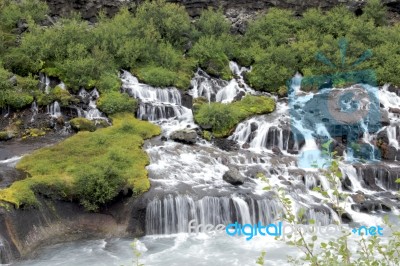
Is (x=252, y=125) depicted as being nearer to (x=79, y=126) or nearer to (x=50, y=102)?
(x=79, y=126)

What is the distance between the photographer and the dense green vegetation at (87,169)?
54.1 feet

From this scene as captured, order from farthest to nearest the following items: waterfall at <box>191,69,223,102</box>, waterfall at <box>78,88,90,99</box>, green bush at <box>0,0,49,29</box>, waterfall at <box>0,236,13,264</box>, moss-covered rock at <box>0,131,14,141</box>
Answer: green bush at <box>0,0,49,29</box> < waterfall at <box>191,69,223,102</box> < waterfall at <box>78,88,90,99</box> < moss-covered rock at <box>0,131,14,141</box> < waterfall at <box>0,236,13,264</box>

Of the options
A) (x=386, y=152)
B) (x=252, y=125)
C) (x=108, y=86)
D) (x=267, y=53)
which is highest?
(x=267, y=53)

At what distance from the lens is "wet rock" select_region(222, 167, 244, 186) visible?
18641 millimetres

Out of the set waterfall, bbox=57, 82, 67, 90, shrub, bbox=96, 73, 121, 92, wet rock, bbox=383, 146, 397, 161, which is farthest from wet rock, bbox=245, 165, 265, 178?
waterfall, bbox=57, 82, 67, 90

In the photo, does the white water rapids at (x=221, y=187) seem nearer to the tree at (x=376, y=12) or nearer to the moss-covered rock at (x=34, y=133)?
the moss-covered rock at (x=34, y=133)

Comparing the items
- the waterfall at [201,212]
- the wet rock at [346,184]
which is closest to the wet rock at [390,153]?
the wet rock at [346,184]

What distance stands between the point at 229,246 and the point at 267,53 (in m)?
18.0

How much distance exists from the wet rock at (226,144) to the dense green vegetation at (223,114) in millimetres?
555

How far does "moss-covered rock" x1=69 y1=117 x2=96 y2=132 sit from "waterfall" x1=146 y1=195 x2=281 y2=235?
25.6 feet

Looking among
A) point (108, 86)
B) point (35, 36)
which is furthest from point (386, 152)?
point (35, 36)

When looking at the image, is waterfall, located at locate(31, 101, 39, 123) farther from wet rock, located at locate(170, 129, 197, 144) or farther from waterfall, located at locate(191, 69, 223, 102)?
waterfall, located at locate(191, 69, 223, 102)

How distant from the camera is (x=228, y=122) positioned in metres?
24.5

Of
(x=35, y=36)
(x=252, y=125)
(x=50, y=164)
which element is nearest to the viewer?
(x=50, y=164)
